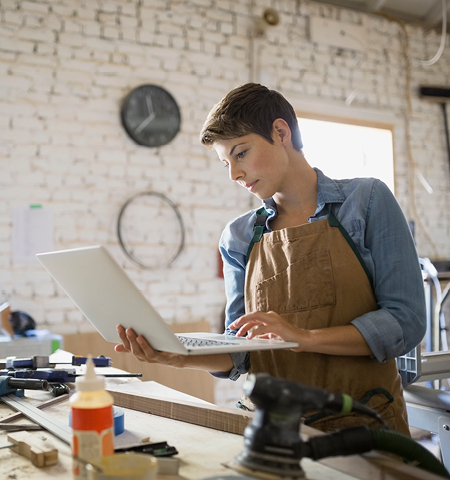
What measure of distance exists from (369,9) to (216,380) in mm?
3359

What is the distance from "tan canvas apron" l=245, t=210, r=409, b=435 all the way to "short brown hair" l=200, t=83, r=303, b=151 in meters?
0.32

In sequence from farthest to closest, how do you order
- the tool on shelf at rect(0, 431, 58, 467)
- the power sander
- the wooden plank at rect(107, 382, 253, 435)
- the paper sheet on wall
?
the paper sheet on wall
the wooden plank at rect(107, 382, 253, 435)
the tool on shelf at rect(0, 431, 58, 467)
the power sander

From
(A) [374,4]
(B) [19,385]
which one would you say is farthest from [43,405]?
(A) [374,4]

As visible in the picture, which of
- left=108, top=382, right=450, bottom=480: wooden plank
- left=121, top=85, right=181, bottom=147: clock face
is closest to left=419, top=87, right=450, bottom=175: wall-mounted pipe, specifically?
left=121, top=85, right=181, bottom=147: clock face

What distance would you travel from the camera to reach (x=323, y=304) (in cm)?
148

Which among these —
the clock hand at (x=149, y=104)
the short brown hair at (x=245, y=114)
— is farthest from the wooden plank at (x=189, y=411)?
the clock hand at (x=149, y=104)

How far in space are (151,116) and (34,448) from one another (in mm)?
3020

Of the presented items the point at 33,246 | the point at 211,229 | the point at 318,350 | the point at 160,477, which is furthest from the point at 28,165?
the point at 160,477

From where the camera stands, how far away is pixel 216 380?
3.93 meters

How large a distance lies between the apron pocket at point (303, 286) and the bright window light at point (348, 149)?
10.2 feet

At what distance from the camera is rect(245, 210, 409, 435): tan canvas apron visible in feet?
4.62

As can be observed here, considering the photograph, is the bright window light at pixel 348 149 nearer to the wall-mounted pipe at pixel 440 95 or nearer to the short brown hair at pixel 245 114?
the wall-mounted pipe at pixel 440 95

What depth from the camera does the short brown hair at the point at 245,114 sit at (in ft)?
5.05

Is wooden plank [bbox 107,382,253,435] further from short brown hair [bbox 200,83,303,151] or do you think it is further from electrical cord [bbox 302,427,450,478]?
short brown hair [bbox 200,83,303,151]
